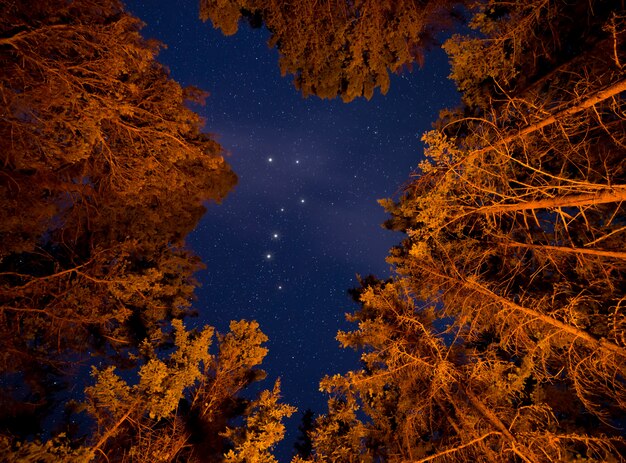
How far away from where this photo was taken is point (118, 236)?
9055 mm

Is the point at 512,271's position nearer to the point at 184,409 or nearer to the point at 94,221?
the point at 184,409

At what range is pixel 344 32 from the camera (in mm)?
7457

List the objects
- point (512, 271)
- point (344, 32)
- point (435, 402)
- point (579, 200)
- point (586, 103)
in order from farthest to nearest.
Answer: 1. point (344, 32)
2. point (435, 402)
3. point (512, 271)
4. point (579, 200)
5. point (586, 103)

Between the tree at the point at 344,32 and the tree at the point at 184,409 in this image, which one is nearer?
the tree at the point at 184,409

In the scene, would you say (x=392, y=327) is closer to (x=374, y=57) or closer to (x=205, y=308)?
(x=374, y=57)

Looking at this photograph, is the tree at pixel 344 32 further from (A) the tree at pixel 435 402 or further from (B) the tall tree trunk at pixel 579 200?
(A) the tree at pixel 435 402

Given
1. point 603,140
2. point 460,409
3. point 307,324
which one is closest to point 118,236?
point 460,409

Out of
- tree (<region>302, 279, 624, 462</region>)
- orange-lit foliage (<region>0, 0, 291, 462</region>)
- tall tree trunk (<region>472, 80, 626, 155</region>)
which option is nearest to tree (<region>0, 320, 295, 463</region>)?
orange-lit foliage (<region>0, 0, 291, 462</region>)

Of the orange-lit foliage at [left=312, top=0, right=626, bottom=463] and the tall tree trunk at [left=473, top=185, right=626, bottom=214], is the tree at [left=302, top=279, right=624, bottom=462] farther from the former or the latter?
the tall tree trunk at [left=473, top=185, right=626, bottom=214]

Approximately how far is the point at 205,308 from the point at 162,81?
7796 centimetres

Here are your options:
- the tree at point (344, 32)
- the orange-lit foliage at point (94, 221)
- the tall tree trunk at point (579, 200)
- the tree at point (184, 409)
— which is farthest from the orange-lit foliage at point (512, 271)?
the orange-lit foliage at point (94, 221)

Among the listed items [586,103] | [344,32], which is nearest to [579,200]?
[586,103]

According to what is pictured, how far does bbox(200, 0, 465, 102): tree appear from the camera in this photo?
703 centimetres

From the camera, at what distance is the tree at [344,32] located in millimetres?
7031
